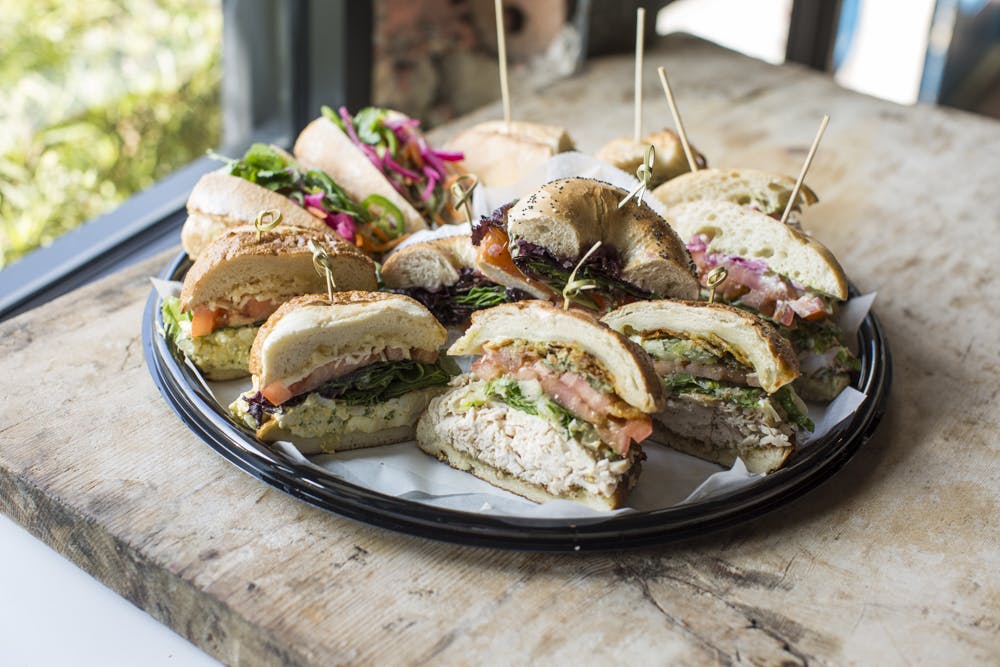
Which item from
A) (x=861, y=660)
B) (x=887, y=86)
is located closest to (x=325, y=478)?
(x=861, y=660)

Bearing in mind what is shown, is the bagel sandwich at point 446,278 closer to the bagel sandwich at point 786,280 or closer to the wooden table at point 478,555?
the bagel sandwich at point 786,280

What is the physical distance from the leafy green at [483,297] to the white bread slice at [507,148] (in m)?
0.72

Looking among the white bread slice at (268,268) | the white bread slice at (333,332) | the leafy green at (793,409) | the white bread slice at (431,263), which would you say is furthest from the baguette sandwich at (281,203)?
the leafy green at (793,409)

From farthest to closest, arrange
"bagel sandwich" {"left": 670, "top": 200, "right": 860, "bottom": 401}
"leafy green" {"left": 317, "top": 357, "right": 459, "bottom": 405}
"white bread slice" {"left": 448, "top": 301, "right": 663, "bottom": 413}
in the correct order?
1. "bagel sandwich" {"left": 670, "top": 200, "right": 860, "bottom": 401}
2. "leafy green" {"left": 317, "top": 357, "right": 459, "bottom": 405}
3. "white bread slice" {"left": 448, "top": 301, "right": 663, "bottom": 413}

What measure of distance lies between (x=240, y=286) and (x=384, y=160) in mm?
968

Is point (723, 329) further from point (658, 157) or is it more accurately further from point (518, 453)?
point (658, 157)

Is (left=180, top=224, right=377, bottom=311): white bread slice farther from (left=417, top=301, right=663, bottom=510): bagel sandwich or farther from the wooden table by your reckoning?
(left=417, top=301, right=663, bottom=510): bagel sandwich

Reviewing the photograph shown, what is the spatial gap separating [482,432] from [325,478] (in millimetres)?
372

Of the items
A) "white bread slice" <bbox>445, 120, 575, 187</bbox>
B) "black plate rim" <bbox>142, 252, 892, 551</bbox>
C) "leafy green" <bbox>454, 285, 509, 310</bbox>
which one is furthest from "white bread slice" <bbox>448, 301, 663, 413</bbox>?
"white bread slice" <bbox>445, 120, 575, 187</bbox>

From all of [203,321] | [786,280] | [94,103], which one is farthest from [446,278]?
[94,103]

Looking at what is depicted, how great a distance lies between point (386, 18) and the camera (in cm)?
541

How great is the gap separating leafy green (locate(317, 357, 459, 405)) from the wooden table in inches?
11.4

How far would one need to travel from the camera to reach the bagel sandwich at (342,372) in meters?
2.38

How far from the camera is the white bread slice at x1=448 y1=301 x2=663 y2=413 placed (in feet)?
7.32
